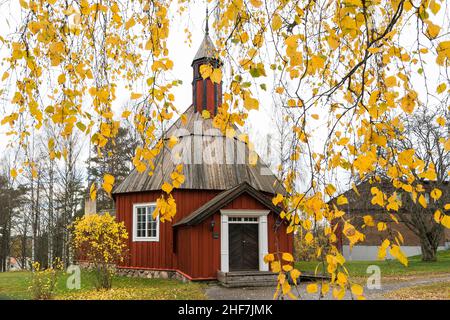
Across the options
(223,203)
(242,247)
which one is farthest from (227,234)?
(223,203)

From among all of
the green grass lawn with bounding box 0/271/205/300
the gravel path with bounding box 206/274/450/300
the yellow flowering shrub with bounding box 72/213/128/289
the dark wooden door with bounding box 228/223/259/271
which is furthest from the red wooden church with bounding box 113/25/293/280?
the yellow flowering shrub with bounding box 72/213/128/289

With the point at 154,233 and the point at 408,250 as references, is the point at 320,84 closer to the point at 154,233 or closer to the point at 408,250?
the point at 154,233

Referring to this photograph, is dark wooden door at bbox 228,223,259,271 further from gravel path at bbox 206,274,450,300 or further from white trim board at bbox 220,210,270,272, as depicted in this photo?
gravel path at bbox 206,274,450,300

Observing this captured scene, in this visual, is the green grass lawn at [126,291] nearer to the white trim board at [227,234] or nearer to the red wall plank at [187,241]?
the red wall plank at [187,241]

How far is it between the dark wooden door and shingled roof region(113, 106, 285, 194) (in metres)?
1.86

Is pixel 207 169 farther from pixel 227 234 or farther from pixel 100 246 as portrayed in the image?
pixel 100 246

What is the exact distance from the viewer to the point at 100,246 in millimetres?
12555

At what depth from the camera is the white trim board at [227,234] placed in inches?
540

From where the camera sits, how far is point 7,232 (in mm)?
29672

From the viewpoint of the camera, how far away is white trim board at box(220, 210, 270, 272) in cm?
1371

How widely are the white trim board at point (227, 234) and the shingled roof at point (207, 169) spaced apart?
1.54 meters

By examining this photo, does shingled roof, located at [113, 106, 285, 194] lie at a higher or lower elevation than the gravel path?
higher

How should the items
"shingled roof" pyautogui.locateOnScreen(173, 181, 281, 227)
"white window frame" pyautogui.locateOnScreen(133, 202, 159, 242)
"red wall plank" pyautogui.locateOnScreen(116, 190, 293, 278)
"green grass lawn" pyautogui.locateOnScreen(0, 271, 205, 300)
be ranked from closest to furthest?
"green grass lawn" pyautogui.locateOnScreen(0, 271, 205, 300)
"shingled roof" pyautogui.locateOnScreen(173, 181, 281, 227)
"red wall plank" pyautogui.locateOnScreen(116, 190, 293, 278)
"white window frame" pyautogui.locateOnScreen(133, 202, 159, 242)

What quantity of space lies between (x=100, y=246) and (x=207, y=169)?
17.2ft
